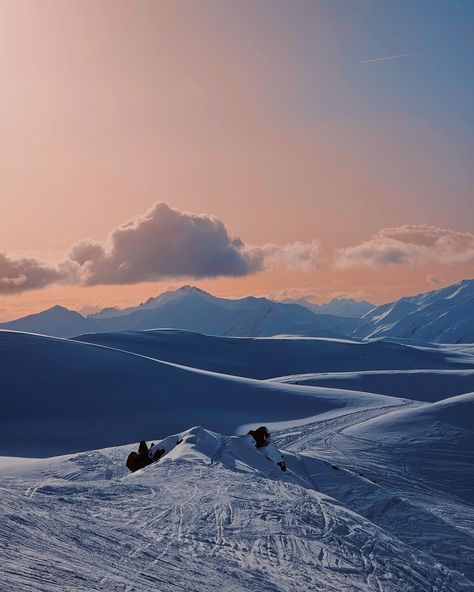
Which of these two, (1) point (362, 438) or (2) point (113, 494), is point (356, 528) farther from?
(1) point (362, 438)

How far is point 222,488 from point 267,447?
723 cm

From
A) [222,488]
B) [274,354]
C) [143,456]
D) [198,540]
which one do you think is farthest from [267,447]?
[274,354]

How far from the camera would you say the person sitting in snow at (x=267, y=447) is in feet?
73.6

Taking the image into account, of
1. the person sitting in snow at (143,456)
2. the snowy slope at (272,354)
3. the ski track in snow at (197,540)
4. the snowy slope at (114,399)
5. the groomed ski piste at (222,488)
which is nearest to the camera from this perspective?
the ski track in snow at (197,540)

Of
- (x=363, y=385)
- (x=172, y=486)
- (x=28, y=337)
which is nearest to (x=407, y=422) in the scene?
(x=172, y=486)

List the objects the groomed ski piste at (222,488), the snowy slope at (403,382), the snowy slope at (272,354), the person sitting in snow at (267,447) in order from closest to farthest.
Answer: the groomed ski piste at (222,488) → the person sitting in snow at (267,447) → the snowy slope at (403,382) → the snowy slope at (272,354)

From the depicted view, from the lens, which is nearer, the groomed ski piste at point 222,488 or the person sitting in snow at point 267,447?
the groomed ski piste at point 222,488

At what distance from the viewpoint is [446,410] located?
34.8 m

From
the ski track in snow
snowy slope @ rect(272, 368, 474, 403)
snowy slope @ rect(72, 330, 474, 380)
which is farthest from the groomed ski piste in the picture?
snowy slope @ rect(72, 330, 474, 380)

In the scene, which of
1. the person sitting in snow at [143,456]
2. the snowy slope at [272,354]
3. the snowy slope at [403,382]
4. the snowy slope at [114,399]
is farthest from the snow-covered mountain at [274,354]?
the person sitting in snow at [143,456]

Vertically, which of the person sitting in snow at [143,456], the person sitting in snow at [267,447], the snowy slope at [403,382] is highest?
the person sitting in snow at [267,447]

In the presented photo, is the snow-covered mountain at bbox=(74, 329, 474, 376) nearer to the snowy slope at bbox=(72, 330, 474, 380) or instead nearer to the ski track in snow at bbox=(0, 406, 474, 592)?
the snowy slope at bbox=(72, 330, 474, 380)

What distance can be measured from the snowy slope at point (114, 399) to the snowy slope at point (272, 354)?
119 feet

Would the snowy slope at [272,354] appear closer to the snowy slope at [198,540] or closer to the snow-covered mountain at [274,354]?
the snow-covered mountain at [274,354]
